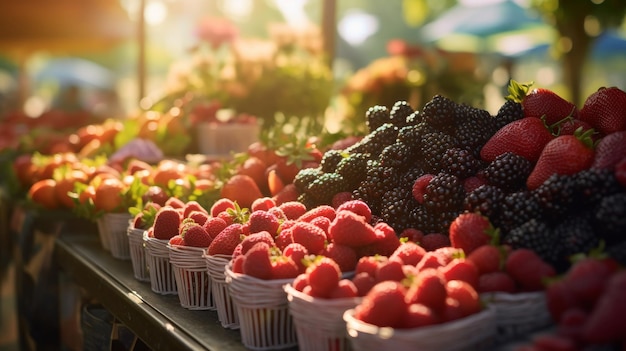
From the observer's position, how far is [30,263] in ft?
11.2

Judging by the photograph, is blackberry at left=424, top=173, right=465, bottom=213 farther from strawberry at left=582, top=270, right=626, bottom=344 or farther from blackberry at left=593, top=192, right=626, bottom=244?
strawberry at left=582, top=270, right=626, bottom=344

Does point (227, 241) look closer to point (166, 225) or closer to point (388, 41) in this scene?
point (166, 225)

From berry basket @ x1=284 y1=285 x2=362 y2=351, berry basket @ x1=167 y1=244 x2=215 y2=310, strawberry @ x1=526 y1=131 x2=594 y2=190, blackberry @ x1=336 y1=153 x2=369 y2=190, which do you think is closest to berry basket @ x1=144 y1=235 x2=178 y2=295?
berry basket @ x1=167 y1=244 x2=215 y2=310

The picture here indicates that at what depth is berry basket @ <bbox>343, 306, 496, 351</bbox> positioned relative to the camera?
1302mm

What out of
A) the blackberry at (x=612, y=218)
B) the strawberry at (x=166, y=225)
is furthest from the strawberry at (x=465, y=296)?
the strawberry at (x=166, y=225)

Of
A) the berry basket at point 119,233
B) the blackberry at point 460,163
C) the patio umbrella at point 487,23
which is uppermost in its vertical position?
the patio umbrella at point 487,23

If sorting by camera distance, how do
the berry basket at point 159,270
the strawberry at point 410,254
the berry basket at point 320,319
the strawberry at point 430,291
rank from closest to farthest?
the strawberry at point 430,291 → the berry basket at point 320,319 → the strawberry at point 410,254 → the berry basket at point 159,270

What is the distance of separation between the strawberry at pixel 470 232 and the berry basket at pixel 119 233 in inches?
59.0

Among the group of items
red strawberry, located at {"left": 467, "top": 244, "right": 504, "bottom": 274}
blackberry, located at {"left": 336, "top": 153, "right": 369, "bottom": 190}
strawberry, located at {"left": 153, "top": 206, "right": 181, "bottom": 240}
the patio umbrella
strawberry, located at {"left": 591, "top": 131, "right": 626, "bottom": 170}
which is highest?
the patio umbrella

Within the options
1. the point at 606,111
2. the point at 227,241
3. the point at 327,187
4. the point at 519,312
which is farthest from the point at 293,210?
the point at 606,111

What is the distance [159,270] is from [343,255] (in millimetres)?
778

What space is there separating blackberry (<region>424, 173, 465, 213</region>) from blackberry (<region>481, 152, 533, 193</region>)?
0.09m

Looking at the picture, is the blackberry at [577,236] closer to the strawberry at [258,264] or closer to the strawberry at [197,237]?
the strawberry at [258,264]

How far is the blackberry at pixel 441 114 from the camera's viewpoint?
6.83ft
